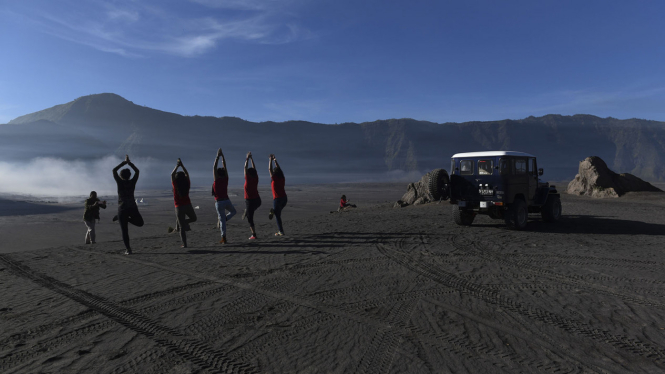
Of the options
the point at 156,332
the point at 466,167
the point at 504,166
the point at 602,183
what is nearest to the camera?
the point at 156,332

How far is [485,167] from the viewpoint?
1149 centimetres

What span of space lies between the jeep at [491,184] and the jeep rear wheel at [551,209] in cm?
116

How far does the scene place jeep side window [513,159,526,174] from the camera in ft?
38.0

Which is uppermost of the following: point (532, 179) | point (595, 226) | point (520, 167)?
point (520, 167)

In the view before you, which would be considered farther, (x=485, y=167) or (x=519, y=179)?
(x=519, y=179)

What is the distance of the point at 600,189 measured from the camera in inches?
971

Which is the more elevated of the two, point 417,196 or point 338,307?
point 417,196

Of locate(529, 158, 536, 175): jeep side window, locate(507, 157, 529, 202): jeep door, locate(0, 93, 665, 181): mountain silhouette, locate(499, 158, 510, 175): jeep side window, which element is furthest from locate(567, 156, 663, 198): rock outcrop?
locate(0, 93, 665, 181): mountain silhouette

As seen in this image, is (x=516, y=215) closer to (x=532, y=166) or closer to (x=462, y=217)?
(x=462, y=217)

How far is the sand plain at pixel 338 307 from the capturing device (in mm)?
3662

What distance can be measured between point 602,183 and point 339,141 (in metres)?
161

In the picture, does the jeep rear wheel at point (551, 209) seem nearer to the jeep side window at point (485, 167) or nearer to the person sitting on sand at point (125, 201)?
the jeep side window at point (485, 167)

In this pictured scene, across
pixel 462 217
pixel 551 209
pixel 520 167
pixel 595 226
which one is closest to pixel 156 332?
pixel 462 217

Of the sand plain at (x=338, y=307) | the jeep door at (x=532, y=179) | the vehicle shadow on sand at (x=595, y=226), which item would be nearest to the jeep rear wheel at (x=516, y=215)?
the vehicle shadow on sand at (x=595, y=226)
